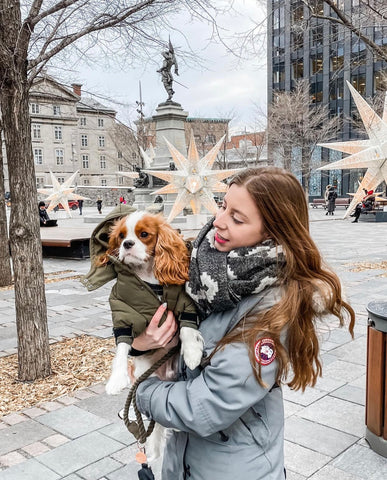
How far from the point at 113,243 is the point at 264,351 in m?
0.75

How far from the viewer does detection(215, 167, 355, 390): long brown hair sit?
1.55 meters

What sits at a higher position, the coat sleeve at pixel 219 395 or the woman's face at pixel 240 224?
the woman's face at pixel 240 224

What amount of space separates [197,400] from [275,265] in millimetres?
523

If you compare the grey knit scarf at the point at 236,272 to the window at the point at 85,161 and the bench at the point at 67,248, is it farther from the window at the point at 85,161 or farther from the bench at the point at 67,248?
the window at the point at 85,161

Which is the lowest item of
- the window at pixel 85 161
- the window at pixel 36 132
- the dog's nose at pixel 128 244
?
the dog's nose at pixel 128 244

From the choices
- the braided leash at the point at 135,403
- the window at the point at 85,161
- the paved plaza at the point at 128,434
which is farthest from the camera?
the window at the point at 85,161

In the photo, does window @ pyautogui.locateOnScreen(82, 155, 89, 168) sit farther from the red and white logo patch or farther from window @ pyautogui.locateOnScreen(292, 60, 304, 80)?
the red and white logo patch

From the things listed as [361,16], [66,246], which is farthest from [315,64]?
[66,246]

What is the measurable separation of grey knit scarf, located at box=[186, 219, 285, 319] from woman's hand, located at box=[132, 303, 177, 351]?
0.72 feet

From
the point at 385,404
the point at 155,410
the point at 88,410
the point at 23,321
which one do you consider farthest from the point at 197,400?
the point at 23,321

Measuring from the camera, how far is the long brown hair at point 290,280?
1549 millimetres

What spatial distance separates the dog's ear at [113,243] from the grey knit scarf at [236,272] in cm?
40

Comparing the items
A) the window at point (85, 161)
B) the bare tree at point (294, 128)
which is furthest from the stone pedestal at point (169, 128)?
the window at point (85, 161)

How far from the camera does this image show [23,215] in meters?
4.80
